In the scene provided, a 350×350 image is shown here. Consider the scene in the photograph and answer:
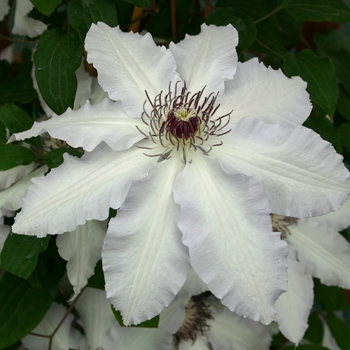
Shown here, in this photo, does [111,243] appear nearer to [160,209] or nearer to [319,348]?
[160,209]

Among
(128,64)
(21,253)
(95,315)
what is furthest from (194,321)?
(128,64)

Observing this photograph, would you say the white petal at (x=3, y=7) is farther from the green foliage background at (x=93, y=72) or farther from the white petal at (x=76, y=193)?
the white petal at (x=76, y=193)

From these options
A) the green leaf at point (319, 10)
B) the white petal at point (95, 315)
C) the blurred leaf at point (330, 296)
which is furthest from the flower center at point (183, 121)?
the blurred leaf at point (330, 296)

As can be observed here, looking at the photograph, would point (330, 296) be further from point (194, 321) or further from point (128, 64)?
point (128, 64)

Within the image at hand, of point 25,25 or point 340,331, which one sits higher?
point 25,25

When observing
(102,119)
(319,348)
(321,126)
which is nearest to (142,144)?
(102,119)
